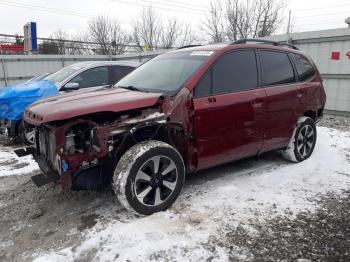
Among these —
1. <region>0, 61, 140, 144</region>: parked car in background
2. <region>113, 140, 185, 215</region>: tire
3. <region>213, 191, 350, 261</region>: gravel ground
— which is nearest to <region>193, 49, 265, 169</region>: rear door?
<region>113, 140, 185, 215</region>: tire

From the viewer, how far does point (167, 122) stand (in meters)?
3.62

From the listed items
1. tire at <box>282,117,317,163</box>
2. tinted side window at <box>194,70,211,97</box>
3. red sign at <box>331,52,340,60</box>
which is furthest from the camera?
red sign at <box>331,52,340,60</box>

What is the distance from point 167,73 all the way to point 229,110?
35.8 inches

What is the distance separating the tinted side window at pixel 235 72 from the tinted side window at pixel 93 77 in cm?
426

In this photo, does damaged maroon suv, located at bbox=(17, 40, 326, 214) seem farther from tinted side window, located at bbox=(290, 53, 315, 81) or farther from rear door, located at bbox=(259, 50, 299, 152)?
tinted side window, located at bbox=(290, 53, 315, 81)

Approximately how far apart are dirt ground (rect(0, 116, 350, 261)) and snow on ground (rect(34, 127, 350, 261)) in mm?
83

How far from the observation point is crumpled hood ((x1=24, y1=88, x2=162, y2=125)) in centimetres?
318

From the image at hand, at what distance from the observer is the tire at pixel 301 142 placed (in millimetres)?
5094

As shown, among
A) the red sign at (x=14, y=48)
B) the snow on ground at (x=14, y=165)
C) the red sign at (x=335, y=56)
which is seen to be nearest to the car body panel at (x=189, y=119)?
the snow on ground at (x=14, y=165)

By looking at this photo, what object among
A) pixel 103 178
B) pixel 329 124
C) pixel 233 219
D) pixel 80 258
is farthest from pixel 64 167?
pixel 329 124

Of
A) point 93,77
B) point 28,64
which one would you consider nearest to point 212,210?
point 93,77

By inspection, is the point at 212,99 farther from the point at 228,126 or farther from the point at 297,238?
the point at 297,238

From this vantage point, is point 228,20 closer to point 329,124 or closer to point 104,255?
point 329,124

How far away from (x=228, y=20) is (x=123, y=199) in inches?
1137
